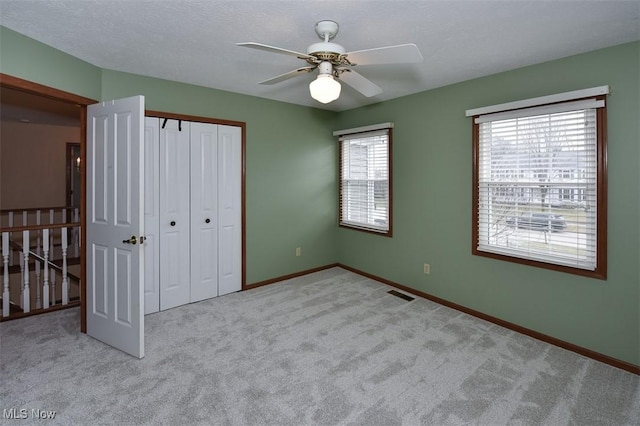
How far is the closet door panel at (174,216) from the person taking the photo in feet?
11.5

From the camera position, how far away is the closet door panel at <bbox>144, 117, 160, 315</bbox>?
11.1 ft

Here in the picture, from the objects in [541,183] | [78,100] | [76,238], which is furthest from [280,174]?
[76,238]

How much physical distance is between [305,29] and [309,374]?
95.7 inches

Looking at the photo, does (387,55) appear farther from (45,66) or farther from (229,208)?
(229,208)

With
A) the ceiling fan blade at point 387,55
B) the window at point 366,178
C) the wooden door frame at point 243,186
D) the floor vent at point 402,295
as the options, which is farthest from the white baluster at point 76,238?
the ceiling fan blade at point 387,55

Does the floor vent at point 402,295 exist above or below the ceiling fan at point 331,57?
below

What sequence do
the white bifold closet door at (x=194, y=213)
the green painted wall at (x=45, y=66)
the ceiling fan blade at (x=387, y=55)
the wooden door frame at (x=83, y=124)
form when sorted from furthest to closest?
the white bifold closet door at (x=194, y=213), the wooden door frame at (x=83, y=124), the green painted wall at (x=45, y=66), the ceiling fan blade at (x=387, y=55)

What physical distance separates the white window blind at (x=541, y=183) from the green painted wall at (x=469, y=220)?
0.13m

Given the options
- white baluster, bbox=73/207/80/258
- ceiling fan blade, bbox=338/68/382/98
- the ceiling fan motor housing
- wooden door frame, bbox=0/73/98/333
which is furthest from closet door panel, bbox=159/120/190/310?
white baluster, bbox=73/207/80/258

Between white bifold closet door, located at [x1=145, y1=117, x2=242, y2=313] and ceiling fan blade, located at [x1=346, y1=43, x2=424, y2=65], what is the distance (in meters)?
2.25

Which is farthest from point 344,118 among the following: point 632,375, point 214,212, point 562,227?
point 632,375

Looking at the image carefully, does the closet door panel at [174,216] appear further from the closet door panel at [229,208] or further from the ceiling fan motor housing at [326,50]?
the ceiling fan motor housing at [326,50]

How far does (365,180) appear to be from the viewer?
4668mm

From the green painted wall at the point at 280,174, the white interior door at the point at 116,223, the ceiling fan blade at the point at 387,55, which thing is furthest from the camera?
the green painted wall at the point at 280,174
